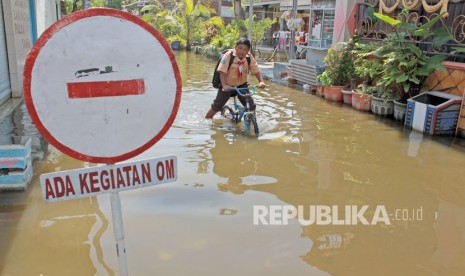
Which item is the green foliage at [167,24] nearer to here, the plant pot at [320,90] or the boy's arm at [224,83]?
the plant pot at [320,90]

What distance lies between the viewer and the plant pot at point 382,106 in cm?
926

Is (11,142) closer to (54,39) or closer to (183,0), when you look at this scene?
(54,39)

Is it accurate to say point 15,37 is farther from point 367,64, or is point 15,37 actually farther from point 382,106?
point 382,106

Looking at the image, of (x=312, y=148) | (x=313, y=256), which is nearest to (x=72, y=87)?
(x=313, y=256)

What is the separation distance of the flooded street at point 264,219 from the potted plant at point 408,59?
6.77ft

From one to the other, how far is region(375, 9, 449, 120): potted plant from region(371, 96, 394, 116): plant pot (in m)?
0.22

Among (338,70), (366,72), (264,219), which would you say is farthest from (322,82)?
(264,219)

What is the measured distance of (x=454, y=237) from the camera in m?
3.99

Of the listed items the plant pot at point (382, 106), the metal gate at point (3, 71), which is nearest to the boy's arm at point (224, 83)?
the plant pot at point (382, 106)

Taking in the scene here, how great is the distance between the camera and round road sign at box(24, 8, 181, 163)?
177 centimetres

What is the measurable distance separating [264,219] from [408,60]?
252 inches

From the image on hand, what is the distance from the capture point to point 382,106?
9.32 meters

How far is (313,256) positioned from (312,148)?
338cm

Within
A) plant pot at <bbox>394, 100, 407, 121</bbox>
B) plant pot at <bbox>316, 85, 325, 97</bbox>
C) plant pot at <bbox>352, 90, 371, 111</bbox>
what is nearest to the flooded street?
plant pot at <bbox>394, 100, 407, 121</bbox>
